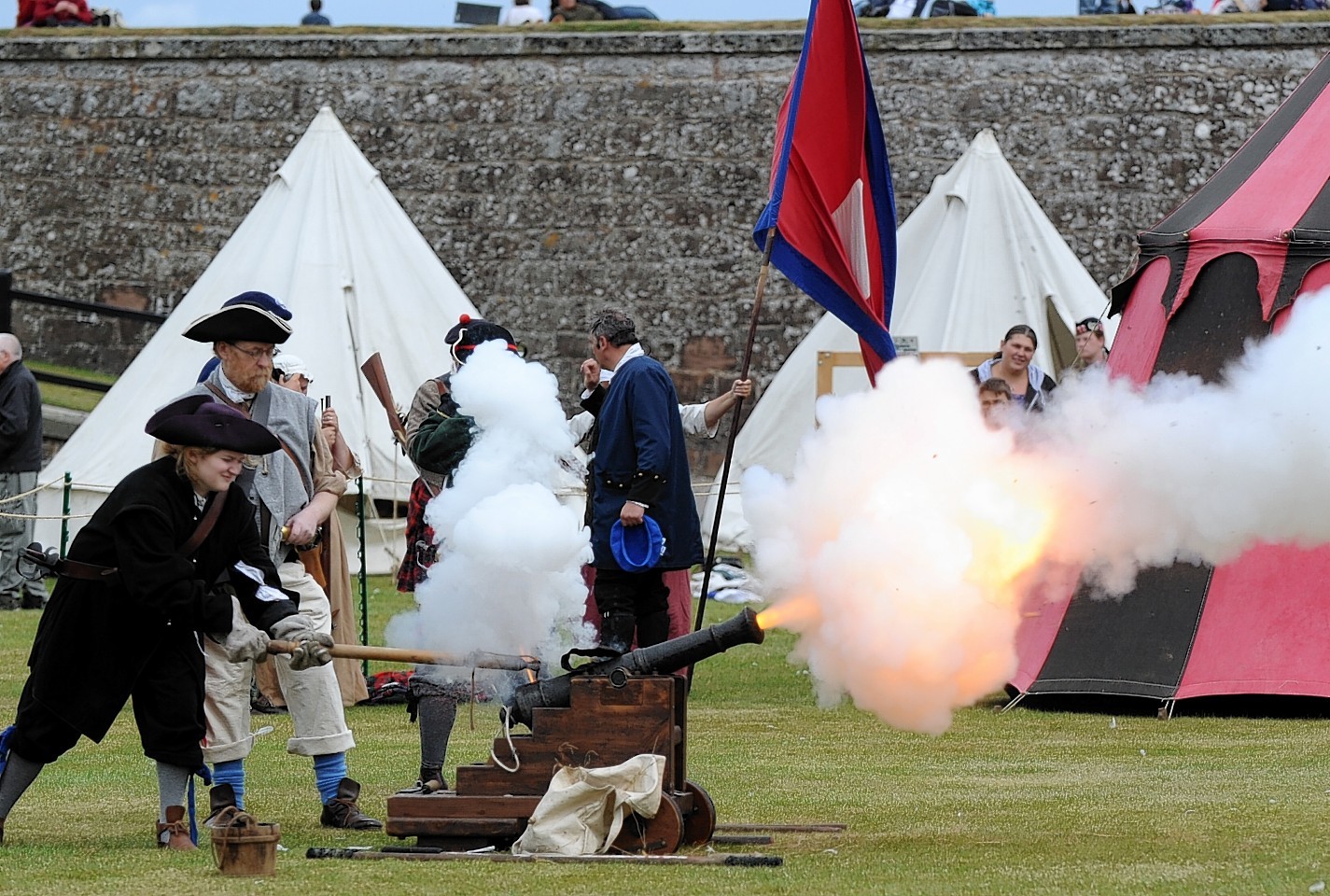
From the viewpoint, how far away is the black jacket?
13.4 metres

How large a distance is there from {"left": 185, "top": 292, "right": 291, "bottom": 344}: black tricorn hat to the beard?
0.35 ft

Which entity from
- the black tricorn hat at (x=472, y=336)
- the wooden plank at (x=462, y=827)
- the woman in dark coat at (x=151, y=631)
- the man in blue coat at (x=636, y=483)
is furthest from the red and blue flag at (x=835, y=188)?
the wooden plank at (x=462, y=827)

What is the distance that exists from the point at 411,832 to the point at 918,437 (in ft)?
6.76

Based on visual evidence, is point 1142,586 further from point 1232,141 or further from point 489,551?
point 1232,141

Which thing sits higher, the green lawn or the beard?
the green lawn

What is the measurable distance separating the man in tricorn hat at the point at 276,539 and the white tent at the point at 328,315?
27.9 ft

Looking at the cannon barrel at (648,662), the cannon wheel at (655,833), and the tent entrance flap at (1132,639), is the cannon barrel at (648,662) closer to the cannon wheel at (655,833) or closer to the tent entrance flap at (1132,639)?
the cannon wheel at (655,833)

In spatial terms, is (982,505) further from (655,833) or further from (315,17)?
(315,17)

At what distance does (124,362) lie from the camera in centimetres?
2112

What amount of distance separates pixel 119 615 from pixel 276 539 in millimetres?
783

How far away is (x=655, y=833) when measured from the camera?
5.92m

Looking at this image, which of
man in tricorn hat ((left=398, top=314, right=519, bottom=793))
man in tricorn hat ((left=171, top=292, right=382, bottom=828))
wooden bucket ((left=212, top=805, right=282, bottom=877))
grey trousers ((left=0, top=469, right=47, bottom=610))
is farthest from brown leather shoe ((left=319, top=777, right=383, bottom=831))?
grey trousers ((left=0, top=469, right=47, bottom=610))

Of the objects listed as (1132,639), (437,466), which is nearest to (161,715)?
(437,466)

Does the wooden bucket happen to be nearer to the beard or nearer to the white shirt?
the beard
